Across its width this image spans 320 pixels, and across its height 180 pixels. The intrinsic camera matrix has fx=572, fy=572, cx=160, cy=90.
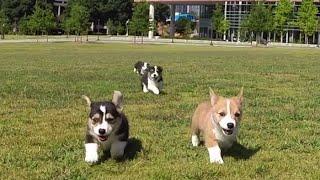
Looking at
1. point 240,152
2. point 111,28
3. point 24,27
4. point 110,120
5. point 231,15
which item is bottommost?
point 240,152

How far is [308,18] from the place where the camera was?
81500 millimetres

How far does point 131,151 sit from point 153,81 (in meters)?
6.90

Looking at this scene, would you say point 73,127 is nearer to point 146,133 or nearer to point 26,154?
point 146,133

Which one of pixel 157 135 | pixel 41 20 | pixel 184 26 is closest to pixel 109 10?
pixel 184 26

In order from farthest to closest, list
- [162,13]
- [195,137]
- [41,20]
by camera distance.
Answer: [162,13]
[41,20]
[195,137]

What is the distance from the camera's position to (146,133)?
8.70 meters

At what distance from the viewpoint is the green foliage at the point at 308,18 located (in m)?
81.1

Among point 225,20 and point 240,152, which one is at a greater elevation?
point 225,20

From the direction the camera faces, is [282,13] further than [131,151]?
Yes

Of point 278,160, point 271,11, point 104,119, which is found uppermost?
point 271,11

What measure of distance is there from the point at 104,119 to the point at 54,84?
10.5 meters

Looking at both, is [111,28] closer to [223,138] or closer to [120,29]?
[120,29]

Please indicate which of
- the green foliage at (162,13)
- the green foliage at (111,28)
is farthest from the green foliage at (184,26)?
the green foliage at (111,28)

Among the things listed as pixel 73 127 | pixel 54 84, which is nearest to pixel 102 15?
pixel 54 84
